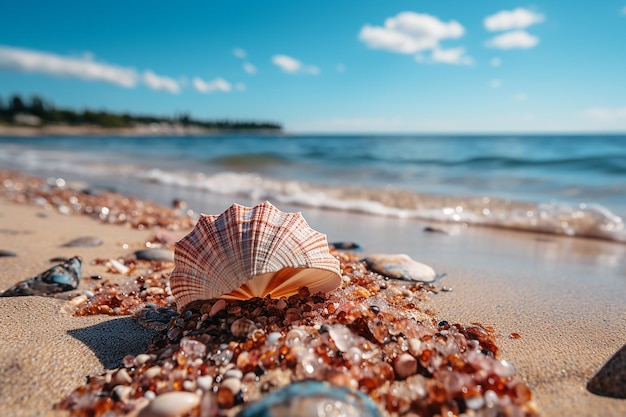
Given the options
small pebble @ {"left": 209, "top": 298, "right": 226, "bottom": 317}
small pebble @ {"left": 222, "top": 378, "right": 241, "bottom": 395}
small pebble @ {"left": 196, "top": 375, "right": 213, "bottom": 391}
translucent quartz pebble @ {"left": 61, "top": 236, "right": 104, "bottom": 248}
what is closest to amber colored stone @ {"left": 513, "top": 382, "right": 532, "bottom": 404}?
small pebble @ {"left": 222, "top": 378, "right": 241, "bottom": 395}

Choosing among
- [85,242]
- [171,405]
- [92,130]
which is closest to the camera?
[171,405]

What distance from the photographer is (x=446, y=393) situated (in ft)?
5.37

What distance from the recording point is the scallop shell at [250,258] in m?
1.98

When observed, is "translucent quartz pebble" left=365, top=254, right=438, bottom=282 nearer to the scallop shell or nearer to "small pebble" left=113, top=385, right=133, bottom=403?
the scallop shell

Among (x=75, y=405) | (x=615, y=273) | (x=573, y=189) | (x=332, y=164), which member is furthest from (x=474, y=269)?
(x=332, y=164)

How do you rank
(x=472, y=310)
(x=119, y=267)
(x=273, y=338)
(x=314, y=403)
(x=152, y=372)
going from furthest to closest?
(x=119, y=267) < (x=472, y=310) < (x=273, y=338) < (x=152, y=372) < (x=314, y=403)

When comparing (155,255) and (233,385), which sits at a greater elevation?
(233,385)

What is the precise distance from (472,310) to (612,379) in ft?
3.32

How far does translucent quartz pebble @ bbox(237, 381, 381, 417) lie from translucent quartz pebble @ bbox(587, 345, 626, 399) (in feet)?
3.42


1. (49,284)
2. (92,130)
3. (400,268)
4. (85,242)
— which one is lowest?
(85,242)

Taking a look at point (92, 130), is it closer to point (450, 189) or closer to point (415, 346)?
point (450, 189)

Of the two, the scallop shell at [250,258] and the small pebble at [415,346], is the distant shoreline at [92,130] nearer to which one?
the scallop shell at [250,258]

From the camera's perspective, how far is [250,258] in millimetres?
1962

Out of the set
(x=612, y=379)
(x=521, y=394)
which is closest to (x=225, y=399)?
(x=521, y=394)
